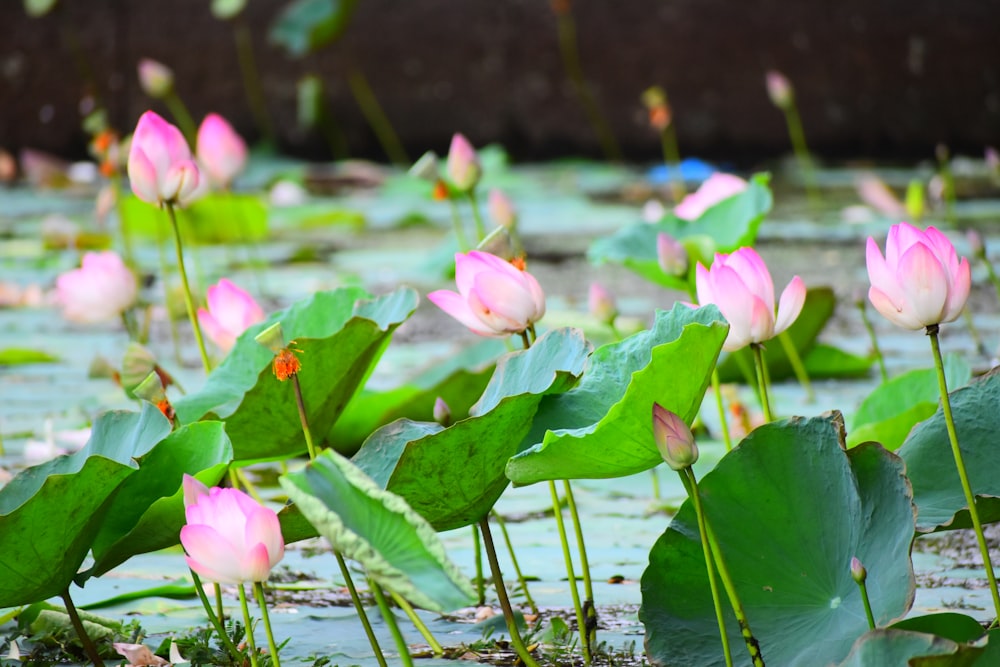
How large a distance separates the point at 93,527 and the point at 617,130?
5.03m

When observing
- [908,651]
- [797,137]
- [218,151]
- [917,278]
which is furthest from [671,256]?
[797,137]

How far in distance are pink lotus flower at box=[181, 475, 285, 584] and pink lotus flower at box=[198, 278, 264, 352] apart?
475 mm

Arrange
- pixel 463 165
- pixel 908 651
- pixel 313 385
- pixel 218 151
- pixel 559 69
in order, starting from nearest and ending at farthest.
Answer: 1. pixel 908 651
2. pixel 313 385
3. pixel 463 165
4. pixel 218 151
5. pixel 559 69

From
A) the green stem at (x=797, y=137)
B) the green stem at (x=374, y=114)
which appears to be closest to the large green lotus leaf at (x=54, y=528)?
the green stem at (x=797, y=137)

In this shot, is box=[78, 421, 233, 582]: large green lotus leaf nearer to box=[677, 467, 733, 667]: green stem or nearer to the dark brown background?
box=[677, 467, 733, 667]: green stem

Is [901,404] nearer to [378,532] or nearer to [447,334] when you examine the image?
[378,532]

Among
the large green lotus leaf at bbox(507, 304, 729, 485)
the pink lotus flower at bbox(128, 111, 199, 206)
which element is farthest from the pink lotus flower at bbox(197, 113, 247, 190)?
the large green lotus leaf at bbox(507, 304, 729, 485)

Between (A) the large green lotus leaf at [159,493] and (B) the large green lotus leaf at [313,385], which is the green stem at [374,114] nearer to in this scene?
(B) the large green lotus leaf at [313,385]

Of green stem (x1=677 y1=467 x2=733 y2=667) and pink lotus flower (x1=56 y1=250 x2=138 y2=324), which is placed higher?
pink lotus flower (x1=56 y1=250 x2=138 y2=324)

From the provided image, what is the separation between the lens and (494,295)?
0.79 meters

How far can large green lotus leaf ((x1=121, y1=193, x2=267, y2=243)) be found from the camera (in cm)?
320

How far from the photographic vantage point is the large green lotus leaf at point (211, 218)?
320cm

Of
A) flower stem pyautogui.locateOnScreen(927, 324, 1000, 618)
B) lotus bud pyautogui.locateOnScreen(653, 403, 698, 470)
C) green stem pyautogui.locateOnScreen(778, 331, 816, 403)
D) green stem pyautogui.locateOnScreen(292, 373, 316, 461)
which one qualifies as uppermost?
green stem pyautogui.locateOnScreen(292, 373, 316, 461)

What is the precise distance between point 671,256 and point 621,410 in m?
0.46
